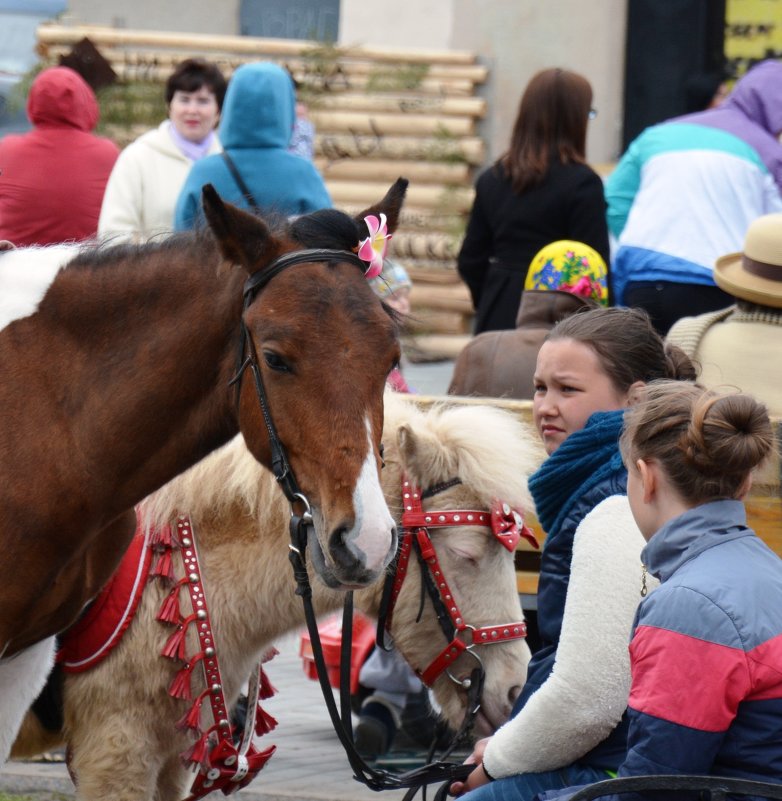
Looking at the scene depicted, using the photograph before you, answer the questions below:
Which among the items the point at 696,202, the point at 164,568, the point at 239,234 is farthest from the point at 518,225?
the point at 239,234

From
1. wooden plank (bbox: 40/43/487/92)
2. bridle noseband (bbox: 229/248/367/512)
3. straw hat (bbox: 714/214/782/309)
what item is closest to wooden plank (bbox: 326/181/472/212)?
wooden plank (bbox: 40/43/487/92)

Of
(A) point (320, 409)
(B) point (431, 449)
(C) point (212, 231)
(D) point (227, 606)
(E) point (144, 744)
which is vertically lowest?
(E) point (144, 744)

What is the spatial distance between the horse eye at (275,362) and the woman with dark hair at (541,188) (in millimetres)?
3403

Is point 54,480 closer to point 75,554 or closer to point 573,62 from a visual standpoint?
point 75,554

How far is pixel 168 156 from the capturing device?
605 centimetres

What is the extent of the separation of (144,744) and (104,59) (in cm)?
768

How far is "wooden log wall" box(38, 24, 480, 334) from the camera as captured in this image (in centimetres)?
1005

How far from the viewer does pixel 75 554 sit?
2959mm

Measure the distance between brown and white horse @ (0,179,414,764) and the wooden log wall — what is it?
703cm

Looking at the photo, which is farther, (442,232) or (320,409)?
(442,232)

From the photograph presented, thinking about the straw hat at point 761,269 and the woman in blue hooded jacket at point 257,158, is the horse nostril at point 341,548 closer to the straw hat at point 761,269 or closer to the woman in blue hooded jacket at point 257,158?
the straw hat at point 761,269

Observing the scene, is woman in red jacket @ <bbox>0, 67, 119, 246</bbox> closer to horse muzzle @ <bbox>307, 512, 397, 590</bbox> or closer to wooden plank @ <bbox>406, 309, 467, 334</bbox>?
horse muzzle @ <bbox>307, 512, 397, 590</bbox>

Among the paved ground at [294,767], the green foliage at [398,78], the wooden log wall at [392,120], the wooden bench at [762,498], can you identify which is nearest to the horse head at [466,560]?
the wooden bench at [762,498]

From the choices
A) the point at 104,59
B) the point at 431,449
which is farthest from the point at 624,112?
the point at 431,449
